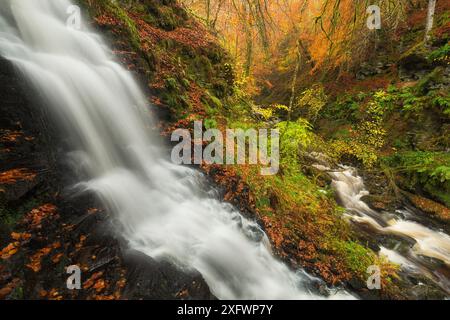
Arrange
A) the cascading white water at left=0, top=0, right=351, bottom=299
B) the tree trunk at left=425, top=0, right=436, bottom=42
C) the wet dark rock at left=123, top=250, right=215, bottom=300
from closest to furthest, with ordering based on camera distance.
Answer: the wet dark rock at left=123, top=250, right=215, bottom=300, the cascading white water at left=0, top=0, right=351, bottom=299, the tree trunk at left=425, top=0, right=436, bottom=42

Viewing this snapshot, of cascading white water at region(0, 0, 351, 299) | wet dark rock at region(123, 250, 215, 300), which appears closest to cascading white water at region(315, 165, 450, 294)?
cascading white water at region(0, 0, 351, 299)

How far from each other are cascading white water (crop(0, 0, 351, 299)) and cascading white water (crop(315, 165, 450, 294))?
2.68 meters

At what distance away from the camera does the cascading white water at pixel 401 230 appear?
576 centimetres

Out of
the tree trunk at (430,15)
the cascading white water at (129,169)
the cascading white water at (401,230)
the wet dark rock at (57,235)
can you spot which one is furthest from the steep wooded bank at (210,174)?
the tree trunk at (430,15)

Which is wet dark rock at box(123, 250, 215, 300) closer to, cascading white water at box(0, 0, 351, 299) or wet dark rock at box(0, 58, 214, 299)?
wet dark rock at box(0, 58, 214, 299)

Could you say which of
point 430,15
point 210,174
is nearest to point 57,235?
point 210,174

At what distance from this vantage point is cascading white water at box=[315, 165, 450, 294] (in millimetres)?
5762

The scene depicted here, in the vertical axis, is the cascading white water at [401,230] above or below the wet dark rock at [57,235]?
below

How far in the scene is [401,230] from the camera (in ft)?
23.7

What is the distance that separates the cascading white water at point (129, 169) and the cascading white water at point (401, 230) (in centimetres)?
268

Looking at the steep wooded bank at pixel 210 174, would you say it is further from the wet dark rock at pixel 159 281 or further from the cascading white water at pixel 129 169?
the cascading white water at pixel 129 169

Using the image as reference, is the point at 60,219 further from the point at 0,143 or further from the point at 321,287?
the point at 321,287

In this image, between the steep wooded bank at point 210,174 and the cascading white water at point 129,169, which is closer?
the steep wooded bank at point 210,174
